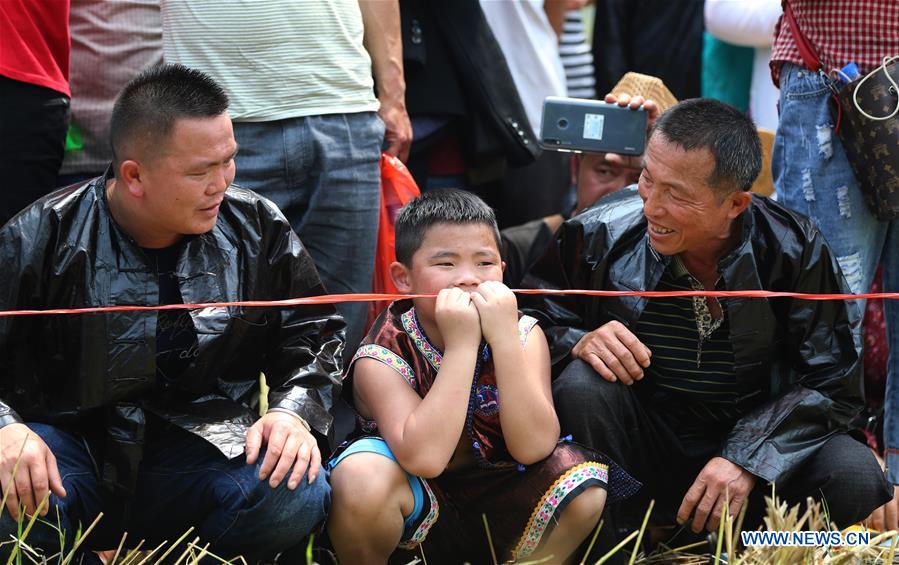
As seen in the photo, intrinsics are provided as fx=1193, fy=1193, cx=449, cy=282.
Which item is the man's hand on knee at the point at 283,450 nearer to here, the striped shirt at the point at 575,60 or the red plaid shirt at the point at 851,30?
the red plaid shirt at the point at 851,30

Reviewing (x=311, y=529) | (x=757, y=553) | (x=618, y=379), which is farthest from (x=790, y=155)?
(x=311, y=529)

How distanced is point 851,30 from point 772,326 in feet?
3.58

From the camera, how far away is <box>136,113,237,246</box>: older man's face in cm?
328

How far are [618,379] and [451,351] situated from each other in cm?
69

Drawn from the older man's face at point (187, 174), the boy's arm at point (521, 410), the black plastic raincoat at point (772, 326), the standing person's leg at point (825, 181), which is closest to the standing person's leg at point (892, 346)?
the standing person's leg at point (825, 181)

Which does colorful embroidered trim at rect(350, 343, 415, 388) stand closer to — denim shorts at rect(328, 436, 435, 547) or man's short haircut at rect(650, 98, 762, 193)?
denim shorts at rect(328, 436, 435, 547)

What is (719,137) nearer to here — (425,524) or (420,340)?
(420,340)

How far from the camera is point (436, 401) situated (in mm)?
3160

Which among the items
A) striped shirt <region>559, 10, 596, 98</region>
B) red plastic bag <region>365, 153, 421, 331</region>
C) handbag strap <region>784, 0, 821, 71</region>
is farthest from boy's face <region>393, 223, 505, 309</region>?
striped shirt <region>559, 10, 596, 98</region>

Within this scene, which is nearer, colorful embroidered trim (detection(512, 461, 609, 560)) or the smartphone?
colorful embroidered trim (detection(512, 461, 609, 560))

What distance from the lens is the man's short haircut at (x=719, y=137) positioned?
3.69 meters

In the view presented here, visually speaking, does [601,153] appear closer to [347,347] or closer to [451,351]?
[347,347]

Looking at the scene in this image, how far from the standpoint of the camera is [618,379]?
367 centimetres

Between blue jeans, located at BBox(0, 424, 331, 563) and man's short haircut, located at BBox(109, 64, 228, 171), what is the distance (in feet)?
2.72
